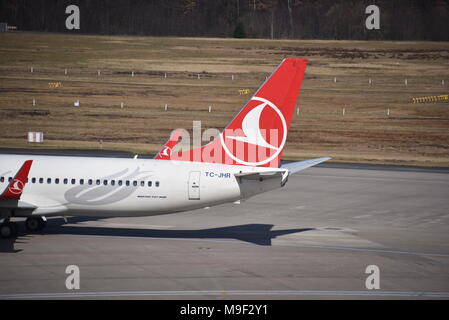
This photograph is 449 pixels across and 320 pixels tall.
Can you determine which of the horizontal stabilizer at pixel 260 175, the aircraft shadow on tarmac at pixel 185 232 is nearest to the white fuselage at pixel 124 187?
the horizontal stabilizer at pixel 260 175

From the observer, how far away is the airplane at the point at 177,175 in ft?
123

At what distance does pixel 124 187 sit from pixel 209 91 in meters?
72.6

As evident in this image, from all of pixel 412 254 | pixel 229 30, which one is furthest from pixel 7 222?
pixel 229 30

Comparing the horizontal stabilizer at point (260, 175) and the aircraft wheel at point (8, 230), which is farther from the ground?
the horizontal stabilizer at point (260, 175)

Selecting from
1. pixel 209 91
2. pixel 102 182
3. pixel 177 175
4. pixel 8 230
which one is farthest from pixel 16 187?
pixel 209 91

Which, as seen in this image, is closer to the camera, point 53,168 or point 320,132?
point 53,168

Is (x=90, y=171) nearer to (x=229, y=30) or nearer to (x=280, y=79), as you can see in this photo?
(x=280, y=79)

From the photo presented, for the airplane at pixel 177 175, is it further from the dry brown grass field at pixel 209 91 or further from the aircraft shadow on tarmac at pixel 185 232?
the dry brown grass field at pixel 209 91

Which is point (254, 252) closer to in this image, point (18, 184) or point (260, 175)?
point (260, 175)

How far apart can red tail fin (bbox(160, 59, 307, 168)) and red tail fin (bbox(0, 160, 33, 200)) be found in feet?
35.3

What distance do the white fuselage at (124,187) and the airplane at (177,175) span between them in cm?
5

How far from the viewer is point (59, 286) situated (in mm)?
30953

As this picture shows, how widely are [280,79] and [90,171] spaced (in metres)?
11.6

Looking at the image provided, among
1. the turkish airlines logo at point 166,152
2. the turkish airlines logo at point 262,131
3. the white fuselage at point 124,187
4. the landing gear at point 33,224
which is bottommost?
the landing gear at point 33,224
